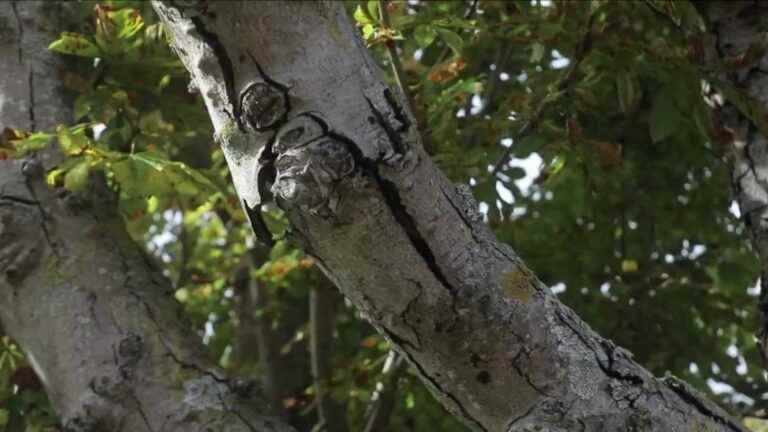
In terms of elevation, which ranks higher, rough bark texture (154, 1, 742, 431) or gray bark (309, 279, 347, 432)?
rough bark texture (154, 1, 742, 431)

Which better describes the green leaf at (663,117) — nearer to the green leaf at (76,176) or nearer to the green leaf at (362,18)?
the green leaf at (362,18)

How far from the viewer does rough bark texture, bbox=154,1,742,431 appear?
1474mm

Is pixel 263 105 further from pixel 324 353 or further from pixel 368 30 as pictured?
pixel 324 353

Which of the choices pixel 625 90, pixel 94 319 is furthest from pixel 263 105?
pixel 625 90

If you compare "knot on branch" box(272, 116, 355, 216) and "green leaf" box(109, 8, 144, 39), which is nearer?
"knot on branch" box(272, 116, 355, 216)

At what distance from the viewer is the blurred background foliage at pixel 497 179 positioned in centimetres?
260

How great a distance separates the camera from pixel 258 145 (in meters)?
1.52

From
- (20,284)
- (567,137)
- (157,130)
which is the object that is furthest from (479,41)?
(20,284)

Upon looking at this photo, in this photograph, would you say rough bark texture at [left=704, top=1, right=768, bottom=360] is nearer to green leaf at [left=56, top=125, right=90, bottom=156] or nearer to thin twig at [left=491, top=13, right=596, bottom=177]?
thin twig at [left=491, top=13, right=596, bottom=177]

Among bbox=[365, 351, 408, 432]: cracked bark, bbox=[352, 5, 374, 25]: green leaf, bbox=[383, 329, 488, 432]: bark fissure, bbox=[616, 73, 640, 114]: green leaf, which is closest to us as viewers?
bbox=[383, 329, 488, 432]: bark fissure

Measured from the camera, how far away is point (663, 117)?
2725 mm

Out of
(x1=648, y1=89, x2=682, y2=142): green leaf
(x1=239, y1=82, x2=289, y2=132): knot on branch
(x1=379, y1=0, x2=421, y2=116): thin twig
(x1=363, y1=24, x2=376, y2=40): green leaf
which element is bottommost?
(x1=648, y1=89, x2=682, y2=142): green leaf

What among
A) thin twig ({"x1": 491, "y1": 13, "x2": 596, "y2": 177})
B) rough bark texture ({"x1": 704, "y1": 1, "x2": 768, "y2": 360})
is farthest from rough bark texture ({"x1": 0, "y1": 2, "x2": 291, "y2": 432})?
rough bark texture ({"x1": 704, "y1": 1, "x2": 768, "y2": 360})

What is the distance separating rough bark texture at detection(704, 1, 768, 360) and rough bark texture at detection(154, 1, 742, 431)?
76cm
